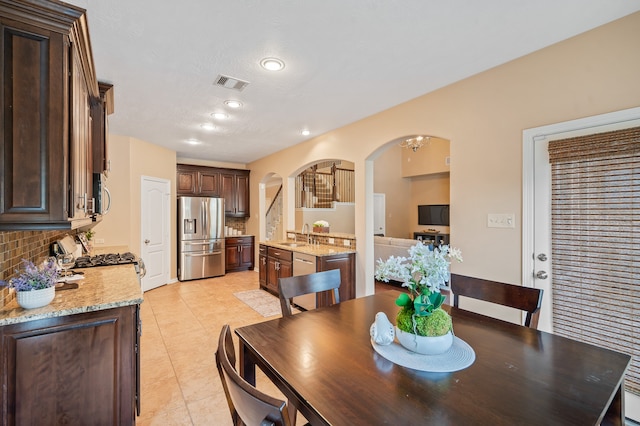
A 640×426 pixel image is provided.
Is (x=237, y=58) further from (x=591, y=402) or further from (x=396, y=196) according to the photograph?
(x=396, y=196)

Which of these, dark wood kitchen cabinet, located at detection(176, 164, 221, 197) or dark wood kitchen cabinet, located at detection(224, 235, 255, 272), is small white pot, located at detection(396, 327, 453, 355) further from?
dark wood kitchen cabinet, located at detection(176, 164, 221, 197)

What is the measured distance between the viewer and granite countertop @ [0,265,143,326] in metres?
1.51

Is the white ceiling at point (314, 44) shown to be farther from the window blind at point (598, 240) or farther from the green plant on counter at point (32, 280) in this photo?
the green plant on counter at point (32, 280)

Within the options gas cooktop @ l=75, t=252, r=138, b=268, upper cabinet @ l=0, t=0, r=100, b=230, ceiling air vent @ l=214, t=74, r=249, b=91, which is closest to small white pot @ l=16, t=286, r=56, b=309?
upper cabinet @ l=0, t=0, r=100, b=230

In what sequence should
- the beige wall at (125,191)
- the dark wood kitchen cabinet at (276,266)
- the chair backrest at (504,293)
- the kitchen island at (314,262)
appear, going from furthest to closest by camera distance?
1. the beige wall at (125,191)
2. the dark wood kitchen cabinet at (276,266)
3. the kitchen island at (314,262)
4. the chair backrest at (504,293)

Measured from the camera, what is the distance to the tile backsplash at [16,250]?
166cm

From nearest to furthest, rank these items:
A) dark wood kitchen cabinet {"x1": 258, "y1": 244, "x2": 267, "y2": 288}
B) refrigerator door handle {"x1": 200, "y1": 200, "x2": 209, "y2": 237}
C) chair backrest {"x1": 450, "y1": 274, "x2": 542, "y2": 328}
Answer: chair backrest {"x1": 450, "y1": 274, "x2": 542, "y2": 328} → dark wood kitchen cabinet {"x1": 258, "y1": 244, "x2": 267, "y2": 288} → refrigerator door handle {"x1": 200, "y1": 200, "x2": 209, "y2": 237}

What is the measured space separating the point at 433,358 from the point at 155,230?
222 inches

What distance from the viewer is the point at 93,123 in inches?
98.7

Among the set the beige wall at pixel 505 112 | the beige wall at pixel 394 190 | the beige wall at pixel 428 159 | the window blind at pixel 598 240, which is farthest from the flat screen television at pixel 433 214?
the window blind at pixel 598 240

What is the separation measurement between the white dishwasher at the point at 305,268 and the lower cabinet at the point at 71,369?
2459mm

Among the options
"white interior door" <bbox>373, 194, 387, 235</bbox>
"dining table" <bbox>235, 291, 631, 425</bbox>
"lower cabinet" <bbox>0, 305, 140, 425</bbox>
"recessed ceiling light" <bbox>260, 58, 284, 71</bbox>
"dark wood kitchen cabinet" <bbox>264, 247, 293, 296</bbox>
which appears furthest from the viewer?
"white interior door" <bbox>373, 194, 387, 235</bbox>

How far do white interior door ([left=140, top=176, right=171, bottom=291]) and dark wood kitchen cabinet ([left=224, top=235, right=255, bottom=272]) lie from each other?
1363mm

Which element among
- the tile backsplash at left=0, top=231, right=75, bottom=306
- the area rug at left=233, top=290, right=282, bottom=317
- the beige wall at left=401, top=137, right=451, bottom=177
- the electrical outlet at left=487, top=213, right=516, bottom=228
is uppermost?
the beige wall at left=401, top=137, right=451, bottom=177
